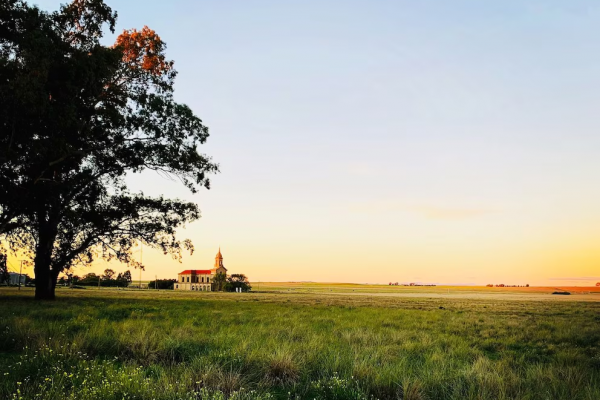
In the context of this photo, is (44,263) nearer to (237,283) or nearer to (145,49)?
(145,49)

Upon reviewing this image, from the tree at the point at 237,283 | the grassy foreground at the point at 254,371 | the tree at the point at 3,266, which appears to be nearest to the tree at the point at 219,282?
the tree at the point at 237,283

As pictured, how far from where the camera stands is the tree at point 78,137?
19.3 m

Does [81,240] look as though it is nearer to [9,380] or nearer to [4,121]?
[4,121]

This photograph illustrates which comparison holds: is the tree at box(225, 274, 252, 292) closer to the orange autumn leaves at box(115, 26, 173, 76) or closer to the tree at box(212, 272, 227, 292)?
the tree at box(212, 272, 227, 292)

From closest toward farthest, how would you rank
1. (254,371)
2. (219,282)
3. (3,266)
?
(254,371) → (3,266) → (219,282)

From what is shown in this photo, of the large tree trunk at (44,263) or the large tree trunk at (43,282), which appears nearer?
the large tree trunk at (44,263)

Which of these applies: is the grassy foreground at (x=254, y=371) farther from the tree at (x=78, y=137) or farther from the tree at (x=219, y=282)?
the tree at (x=219, y=282)

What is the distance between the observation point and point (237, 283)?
146250 mm

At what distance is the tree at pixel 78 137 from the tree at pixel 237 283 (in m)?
113

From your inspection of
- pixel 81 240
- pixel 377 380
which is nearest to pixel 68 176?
pixel 81 240

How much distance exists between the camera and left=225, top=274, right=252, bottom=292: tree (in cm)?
14288

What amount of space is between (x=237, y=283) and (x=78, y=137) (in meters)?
128

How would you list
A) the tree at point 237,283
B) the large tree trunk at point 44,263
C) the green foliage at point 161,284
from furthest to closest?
the green foliage at point 161,284
the tree at point 237,283
the large tree trunk at point 44,263

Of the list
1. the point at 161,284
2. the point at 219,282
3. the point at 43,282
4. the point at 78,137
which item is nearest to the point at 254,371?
the point at 78,137
